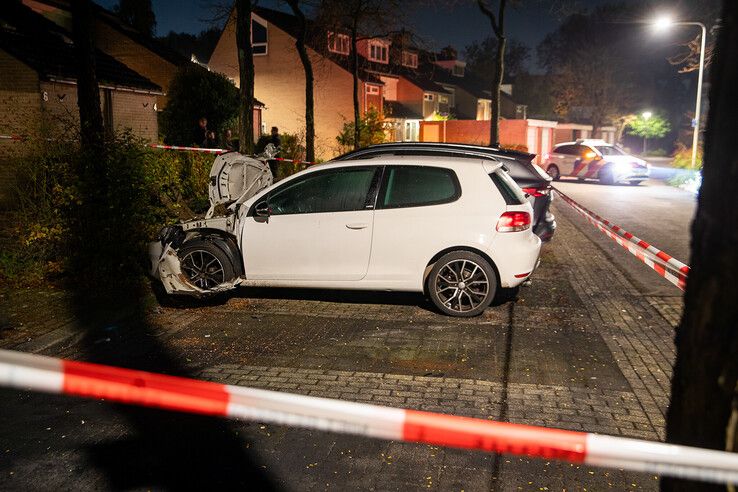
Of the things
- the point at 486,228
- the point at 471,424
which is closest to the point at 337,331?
the point at 486,228

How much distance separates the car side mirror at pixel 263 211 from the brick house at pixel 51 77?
1014cm

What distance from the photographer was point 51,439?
408 cm

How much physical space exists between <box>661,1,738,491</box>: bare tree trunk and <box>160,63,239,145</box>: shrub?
963 inches

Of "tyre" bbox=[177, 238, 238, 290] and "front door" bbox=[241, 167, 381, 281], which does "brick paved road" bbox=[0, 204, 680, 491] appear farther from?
"front door" bbox=[241, 167, 381, 281]

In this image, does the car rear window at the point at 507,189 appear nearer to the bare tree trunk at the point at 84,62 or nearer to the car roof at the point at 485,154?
the car roof at the point at 485,154

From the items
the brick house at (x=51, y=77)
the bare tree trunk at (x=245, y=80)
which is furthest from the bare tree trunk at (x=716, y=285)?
the brick house at (x=51, y=77)

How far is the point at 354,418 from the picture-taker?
2.16 m

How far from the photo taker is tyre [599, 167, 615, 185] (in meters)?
26.7

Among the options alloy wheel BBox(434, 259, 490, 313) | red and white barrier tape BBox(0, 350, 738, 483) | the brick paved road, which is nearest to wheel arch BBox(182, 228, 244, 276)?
the brick paved road

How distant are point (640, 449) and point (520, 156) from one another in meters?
8.28

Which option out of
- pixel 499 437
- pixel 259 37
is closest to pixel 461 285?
pixel 499 437

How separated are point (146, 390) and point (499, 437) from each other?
123 cm

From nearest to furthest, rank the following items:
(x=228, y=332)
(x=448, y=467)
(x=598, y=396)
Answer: (x=448, y=467), (x=598, y=396), (x=228, y=332)

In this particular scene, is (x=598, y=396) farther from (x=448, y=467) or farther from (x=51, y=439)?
(x=51, y=439)
